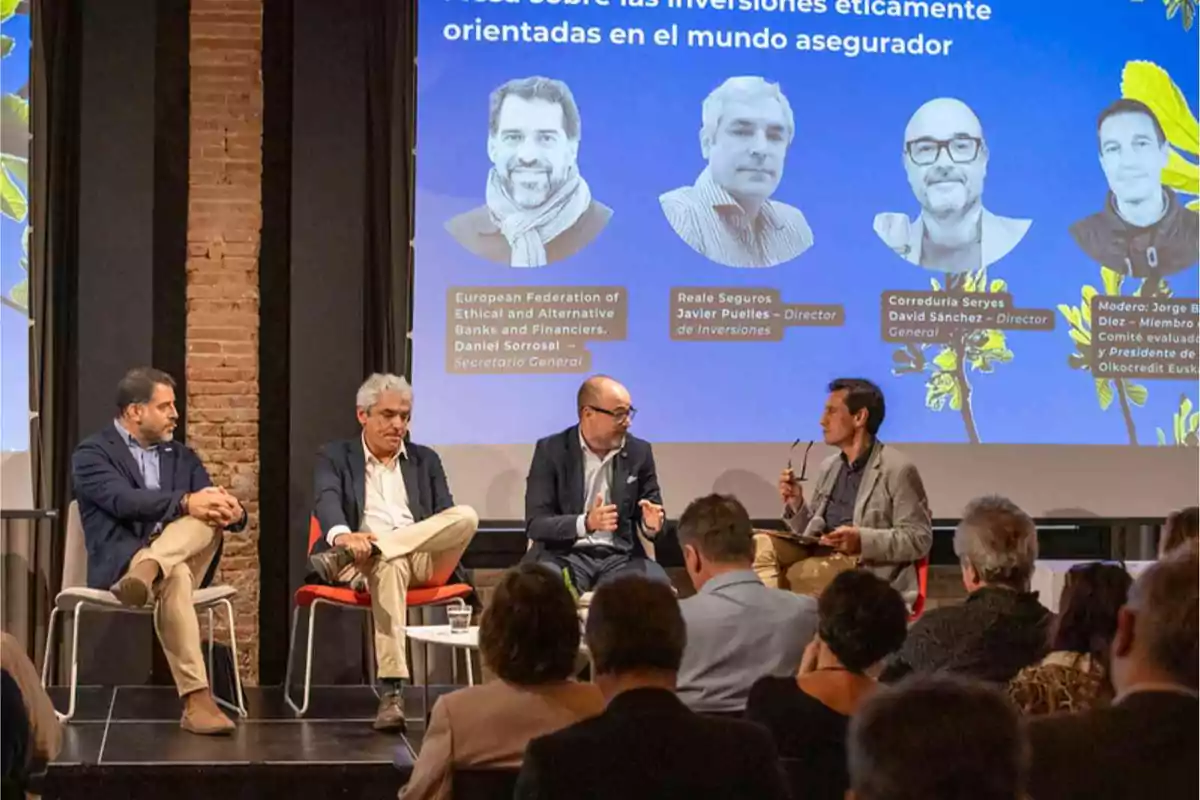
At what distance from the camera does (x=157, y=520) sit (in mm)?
4988

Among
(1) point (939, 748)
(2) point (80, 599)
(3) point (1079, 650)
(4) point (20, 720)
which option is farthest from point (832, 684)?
(2) point (80, 599)

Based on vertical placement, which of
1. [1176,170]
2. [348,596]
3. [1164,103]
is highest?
[1164,103]

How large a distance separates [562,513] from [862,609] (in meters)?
2.65

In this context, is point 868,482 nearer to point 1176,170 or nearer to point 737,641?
point 737,641

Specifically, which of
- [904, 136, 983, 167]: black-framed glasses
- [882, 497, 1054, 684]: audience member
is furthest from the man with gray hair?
[882, 497, 1054, 684]: audience member


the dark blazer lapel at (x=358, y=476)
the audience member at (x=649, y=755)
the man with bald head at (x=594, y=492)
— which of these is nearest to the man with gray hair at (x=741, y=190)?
the man with bald head at (x=594, y=492)

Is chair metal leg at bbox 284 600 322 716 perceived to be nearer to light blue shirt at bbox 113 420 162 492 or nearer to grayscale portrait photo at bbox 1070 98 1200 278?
light blue shirt at bbox 113 420 162 492

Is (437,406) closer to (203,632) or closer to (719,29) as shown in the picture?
(203,632)

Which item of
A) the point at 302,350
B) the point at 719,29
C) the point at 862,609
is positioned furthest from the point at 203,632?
the point at 862,609

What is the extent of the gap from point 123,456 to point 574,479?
1552mm

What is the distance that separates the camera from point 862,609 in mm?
2924

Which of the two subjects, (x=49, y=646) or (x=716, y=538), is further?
(x=49, y=646)

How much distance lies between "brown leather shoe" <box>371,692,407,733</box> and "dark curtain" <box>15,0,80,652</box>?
1722 mm

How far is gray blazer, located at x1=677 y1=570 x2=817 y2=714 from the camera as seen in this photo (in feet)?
11.4
